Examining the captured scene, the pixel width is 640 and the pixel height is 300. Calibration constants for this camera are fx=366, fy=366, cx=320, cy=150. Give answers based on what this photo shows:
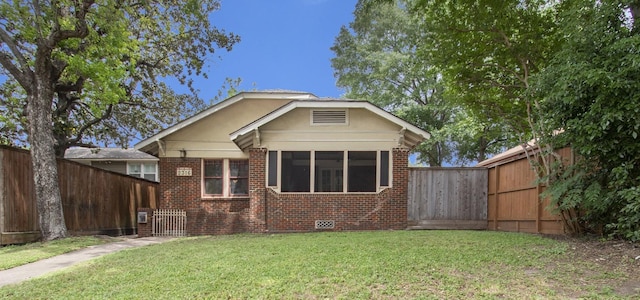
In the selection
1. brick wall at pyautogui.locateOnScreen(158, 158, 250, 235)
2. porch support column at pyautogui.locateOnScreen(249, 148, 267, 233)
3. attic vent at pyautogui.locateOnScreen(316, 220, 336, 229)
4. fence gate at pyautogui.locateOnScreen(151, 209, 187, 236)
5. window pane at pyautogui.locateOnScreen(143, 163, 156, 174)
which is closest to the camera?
porch support column at pyautogui.locateOnScreen(249, 148, 267, 233)

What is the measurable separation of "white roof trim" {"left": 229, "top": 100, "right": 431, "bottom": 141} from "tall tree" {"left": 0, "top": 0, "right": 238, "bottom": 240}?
3458 millimetres

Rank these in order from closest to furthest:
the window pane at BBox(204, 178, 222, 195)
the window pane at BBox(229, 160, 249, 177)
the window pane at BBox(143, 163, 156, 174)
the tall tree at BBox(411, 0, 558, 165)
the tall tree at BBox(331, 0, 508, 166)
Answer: the tall tree at BBox(411, 0, 558, 165) < the window pane at BBox(204, 178, 222, 195) < the window pane at BBox(229, 160, 249, 177) < the window pane at BBox(143, 163, 156, 174) < the tall tree at BBox(331, 0, 508, 166)

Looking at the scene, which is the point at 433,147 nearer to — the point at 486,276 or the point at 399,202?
the point at 399,202

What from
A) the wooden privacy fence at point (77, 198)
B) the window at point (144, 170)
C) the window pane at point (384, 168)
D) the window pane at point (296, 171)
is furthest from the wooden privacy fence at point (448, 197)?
the window at point (144, 170)

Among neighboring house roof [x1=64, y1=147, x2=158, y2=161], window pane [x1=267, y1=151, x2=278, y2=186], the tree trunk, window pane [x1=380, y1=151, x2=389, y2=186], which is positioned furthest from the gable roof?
neighboring house roof [x1=64, y1=147, x2=158, y2=161]

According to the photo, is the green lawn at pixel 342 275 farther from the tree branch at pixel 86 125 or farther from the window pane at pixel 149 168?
the window pane at pixel 149 168

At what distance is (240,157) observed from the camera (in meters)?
12.0

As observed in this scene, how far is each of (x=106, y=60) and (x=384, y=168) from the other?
862 centimetres

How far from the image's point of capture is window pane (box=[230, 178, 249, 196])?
39.1 feet

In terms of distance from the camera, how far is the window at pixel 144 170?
19844 mm

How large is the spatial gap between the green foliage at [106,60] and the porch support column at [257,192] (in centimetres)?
427

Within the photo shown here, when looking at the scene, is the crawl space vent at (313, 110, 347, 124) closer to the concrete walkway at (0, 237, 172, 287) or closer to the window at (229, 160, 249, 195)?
the window at (229, 160, 249, 195)

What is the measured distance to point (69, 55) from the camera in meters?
9.97

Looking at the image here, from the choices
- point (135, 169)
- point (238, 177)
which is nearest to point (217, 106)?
point (238, 177)
